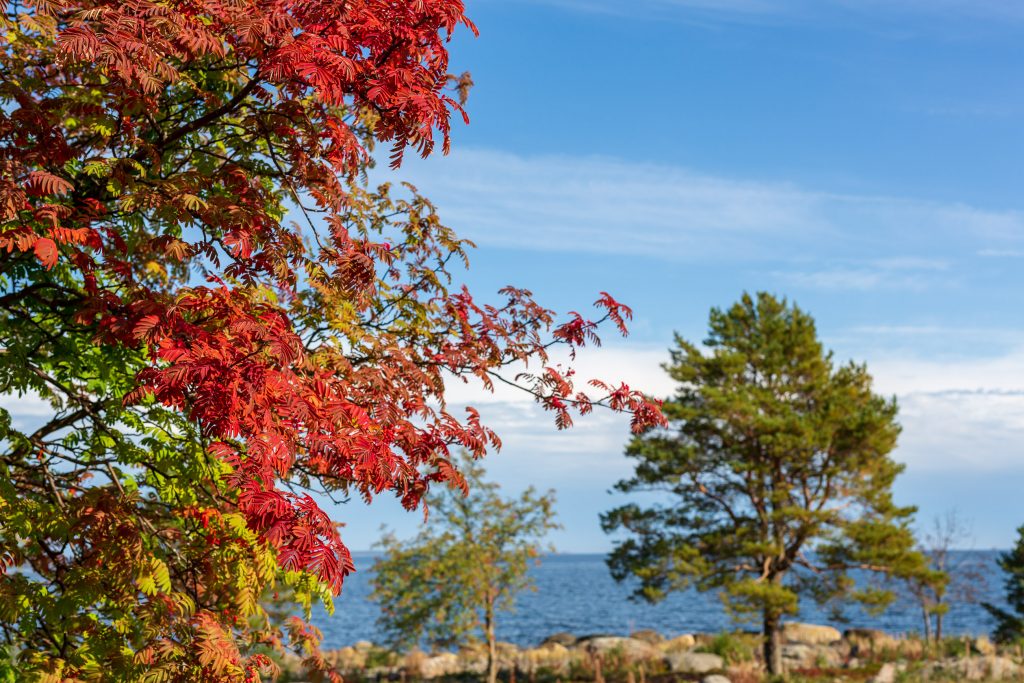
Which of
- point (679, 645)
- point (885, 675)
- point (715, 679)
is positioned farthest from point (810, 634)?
point (715, 679)

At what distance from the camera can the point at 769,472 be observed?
23156 millimetres

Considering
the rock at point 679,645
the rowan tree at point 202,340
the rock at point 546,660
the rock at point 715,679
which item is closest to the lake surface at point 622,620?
the rock at point 679,645

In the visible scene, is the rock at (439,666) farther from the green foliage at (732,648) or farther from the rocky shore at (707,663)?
the green foliage at (732,648)

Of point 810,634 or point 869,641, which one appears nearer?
point 869,641

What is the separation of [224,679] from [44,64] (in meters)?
4.92

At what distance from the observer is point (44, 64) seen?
274 inches

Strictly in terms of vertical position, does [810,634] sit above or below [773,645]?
below

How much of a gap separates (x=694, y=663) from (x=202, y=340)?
2129cm

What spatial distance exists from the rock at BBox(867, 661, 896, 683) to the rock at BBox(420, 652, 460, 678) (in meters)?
12.4

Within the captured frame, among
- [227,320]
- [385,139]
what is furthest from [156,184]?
[385,139]

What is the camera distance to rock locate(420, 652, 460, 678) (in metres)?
28.1

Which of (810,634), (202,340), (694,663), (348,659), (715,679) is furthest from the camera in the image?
(810,634)

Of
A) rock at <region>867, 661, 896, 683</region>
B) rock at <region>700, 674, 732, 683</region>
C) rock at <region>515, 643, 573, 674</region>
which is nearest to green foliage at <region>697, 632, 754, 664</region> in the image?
rock at <region>700, 674, 732, 683</region>

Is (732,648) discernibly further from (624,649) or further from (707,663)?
(624,649)
